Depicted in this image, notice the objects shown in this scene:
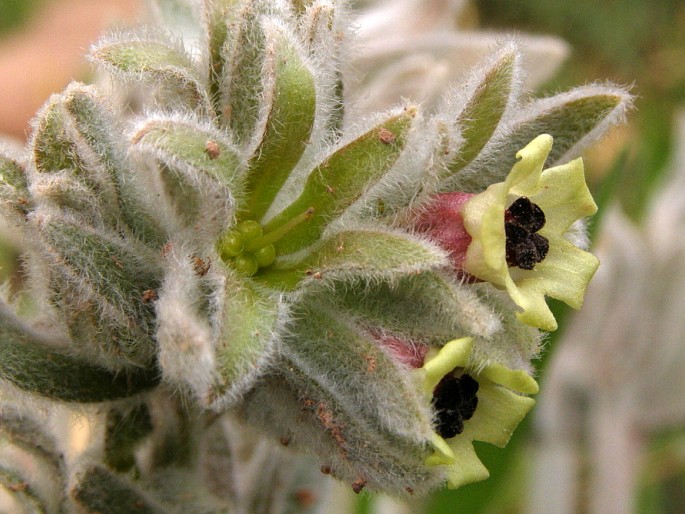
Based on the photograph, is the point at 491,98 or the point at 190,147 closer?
the point at 190,147

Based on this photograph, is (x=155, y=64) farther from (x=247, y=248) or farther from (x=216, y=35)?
(x=247, y=248)

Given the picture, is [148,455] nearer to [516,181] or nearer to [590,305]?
[516,181]

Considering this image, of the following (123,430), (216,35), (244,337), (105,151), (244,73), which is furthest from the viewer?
(123,430)

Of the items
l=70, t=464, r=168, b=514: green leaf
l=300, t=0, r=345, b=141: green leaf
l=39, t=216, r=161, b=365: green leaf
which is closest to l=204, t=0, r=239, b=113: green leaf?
l=300, t=0, r=345, b=141: green leaf

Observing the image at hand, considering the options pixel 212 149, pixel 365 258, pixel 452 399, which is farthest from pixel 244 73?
pixel 452 399

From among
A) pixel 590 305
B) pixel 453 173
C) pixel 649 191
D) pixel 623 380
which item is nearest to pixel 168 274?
pixel 453 173

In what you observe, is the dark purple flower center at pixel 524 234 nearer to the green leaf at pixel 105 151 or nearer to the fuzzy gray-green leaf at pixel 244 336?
the fuzzy gray-green leaf at pixel 244 336

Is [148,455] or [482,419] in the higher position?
[482,419]
